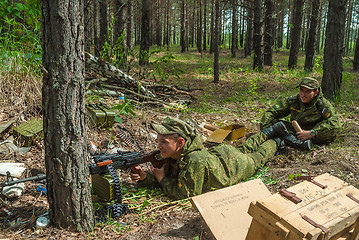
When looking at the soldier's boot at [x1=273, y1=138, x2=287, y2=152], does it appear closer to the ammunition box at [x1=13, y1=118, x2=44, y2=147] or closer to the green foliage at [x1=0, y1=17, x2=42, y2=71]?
the ammunition box at [x1=13, y1=118, x2=44, y2=147]

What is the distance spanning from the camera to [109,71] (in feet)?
20.6

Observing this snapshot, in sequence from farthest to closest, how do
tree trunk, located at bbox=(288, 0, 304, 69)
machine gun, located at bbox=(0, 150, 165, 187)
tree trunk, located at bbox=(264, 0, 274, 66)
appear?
tree trunk, located at bbox=(264, 0, 274, 66) → tree trunk, located at bbox=(288, 0, 304, 69) → machine gun, located at bbox=(0, 150, 165, 187)

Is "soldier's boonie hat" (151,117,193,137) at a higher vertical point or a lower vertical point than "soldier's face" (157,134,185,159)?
higher

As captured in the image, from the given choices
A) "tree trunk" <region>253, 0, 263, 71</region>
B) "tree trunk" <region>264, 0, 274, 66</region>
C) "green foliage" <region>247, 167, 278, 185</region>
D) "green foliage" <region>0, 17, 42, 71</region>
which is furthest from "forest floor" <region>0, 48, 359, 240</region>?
"tree trunk" <region>264, 0, 274, 66</region>

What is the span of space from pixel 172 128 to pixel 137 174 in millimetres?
675

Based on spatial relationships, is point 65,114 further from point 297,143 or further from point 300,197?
point 297,143

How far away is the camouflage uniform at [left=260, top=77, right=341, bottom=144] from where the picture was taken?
4.54 meters

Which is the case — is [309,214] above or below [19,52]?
below

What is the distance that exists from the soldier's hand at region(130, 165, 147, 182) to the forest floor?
20cm

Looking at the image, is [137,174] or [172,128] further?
[137,174]

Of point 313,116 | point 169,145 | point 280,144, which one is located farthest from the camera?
point 313,116

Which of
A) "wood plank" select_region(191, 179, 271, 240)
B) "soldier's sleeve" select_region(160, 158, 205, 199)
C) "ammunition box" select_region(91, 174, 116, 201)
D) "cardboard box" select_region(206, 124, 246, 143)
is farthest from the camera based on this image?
"cardboard box" select_region(206, 124, 246, 143)

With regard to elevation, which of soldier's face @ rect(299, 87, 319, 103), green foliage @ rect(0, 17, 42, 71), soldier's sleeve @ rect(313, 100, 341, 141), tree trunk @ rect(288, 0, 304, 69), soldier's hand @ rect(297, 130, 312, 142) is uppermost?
tree trunk @ rect(288, 0, 304, 69)

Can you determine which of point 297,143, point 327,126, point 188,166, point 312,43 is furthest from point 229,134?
point 312,43
